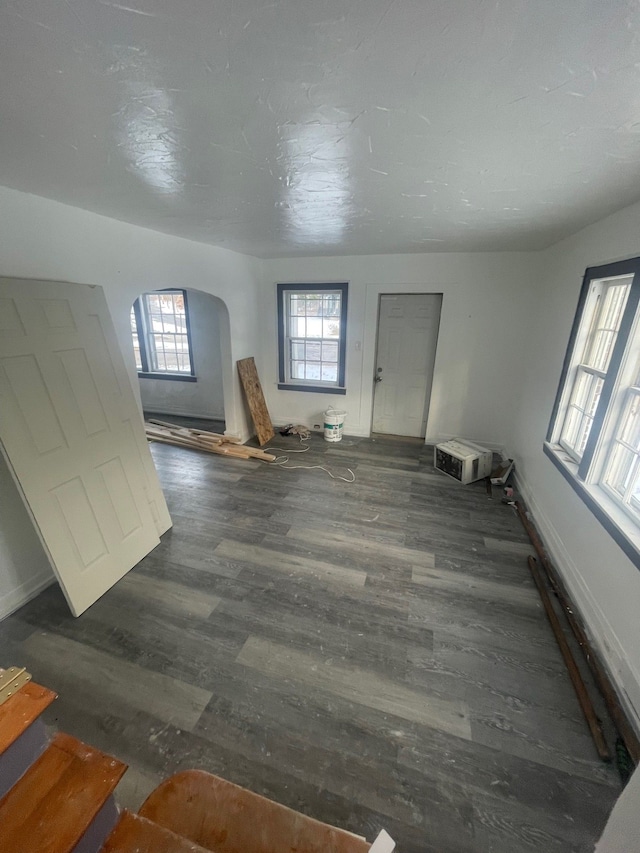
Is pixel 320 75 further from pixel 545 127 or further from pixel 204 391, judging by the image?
pixel 204 391

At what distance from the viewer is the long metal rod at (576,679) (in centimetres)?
144

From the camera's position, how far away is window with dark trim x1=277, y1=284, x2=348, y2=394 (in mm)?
4605

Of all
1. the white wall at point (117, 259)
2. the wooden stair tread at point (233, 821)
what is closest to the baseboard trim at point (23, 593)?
the white wall at point (117, 259)

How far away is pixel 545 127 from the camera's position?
117 cm

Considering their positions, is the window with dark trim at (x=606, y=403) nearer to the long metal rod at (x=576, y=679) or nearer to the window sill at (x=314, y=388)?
the long metal rod at (x=576, y=679)

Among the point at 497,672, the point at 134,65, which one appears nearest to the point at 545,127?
the point at 134,65

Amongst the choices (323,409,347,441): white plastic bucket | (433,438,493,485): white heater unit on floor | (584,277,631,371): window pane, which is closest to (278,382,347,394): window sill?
(323,409,347,441): white plastic bucket

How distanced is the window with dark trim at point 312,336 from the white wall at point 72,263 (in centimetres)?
127

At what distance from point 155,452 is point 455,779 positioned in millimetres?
4127

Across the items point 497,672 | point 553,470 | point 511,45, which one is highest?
point 511,45

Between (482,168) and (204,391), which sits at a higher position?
(482,168)

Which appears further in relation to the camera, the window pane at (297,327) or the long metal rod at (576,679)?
the window pane at (297,327)

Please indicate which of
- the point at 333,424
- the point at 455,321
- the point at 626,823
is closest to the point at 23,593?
the point at 626,823

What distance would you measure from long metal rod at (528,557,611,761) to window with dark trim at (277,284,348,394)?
3.32 metres
